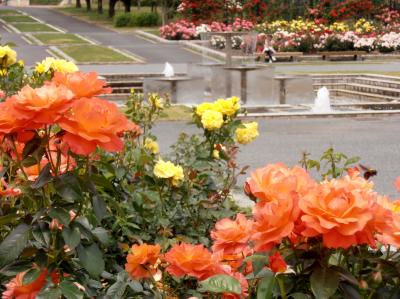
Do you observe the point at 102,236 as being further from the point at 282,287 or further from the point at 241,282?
the point at 282,287

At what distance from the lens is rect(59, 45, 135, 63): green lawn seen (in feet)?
91.1

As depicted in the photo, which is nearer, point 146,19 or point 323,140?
point 323,140

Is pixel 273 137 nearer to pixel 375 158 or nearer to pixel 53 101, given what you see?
pixel 375 158

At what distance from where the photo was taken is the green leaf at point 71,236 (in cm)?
213

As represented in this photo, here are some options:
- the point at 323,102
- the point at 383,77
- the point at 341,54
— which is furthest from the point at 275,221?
the point at 341,54

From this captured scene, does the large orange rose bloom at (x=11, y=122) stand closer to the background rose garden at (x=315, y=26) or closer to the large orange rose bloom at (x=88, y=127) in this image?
the large orange rose bloom at (x=88, y=127)

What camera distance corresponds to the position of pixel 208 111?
4.51 metres

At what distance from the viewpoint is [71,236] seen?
2.16 meters

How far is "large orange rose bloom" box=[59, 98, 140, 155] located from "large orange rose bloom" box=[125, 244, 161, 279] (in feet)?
1.31

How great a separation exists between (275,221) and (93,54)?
1102 inches

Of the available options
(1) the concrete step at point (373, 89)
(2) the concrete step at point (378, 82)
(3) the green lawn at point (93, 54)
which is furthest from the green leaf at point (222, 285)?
(3) the green lawn at point (93, 54)

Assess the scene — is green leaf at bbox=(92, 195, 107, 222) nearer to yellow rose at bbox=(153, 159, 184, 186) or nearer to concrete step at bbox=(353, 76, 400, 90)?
yellow rose at bbox=(153, 159, 184, 186)

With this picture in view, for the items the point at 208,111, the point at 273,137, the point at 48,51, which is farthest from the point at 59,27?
the point at 208,111

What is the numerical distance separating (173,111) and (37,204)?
514 inches
